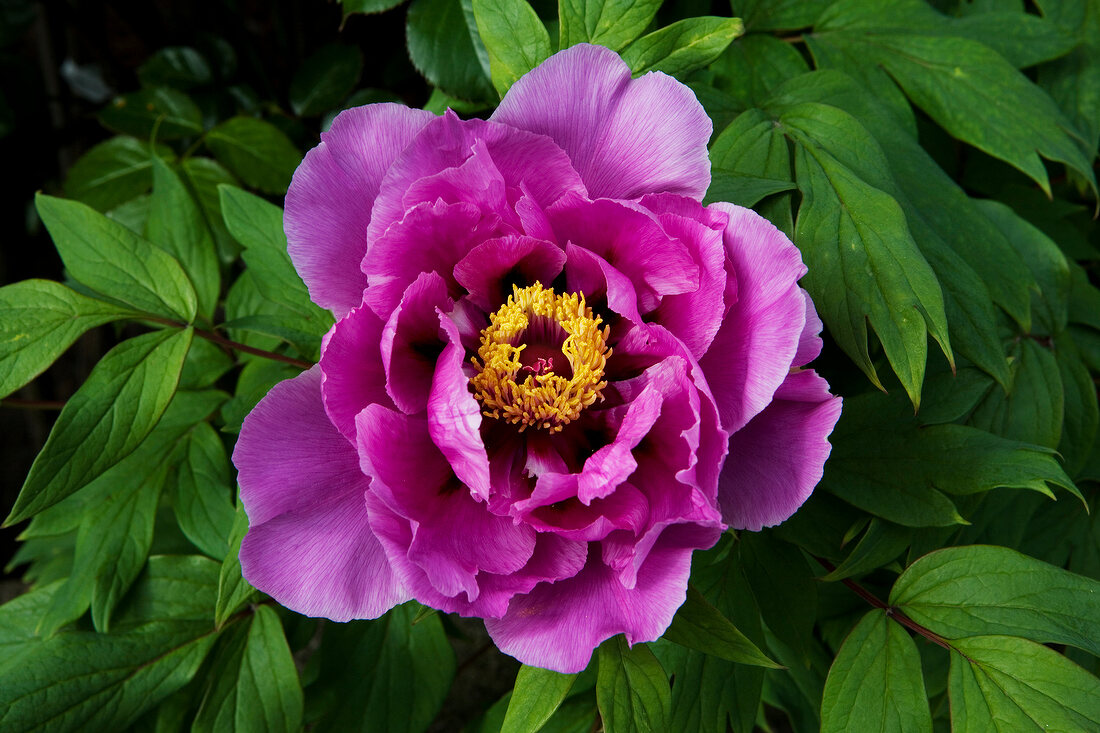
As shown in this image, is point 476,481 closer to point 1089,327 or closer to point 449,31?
point 449,31

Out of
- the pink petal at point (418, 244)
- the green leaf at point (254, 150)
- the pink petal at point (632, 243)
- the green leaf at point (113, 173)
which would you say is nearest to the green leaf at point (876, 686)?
the pink petal at point (632, 243)

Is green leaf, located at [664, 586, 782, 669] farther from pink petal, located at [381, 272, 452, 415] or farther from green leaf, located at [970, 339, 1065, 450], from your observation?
green leaf, located at [970, 339, 1065, 450]

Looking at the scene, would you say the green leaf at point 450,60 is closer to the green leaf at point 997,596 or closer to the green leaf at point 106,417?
the green leaf at point 106,417

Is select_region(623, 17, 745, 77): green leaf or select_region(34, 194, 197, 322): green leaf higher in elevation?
select_region(623, 17, 745, 77): green leaf

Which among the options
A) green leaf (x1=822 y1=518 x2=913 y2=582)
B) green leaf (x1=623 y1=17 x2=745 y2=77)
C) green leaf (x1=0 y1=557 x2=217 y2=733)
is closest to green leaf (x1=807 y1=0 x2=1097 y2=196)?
green leaf (x1=623 y1=17 x2=745 y2=77)

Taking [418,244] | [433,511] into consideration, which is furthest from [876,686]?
[418,244]
